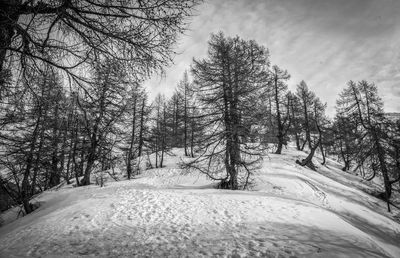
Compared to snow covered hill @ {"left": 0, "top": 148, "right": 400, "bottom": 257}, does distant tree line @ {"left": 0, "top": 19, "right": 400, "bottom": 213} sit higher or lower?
higher

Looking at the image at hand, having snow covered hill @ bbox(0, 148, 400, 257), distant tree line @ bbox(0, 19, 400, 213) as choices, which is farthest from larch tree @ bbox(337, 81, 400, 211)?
snow covered hill @ bbox(0, 148, 400, 257)

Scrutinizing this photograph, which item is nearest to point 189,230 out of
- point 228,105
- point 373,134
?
point 228,105

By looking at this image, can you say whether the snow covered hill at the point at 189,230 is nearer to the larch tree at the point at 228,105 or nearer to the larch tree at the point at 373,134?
the larch tree at the point at 228,105

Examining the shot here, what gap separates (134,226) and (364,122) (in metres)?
21.1

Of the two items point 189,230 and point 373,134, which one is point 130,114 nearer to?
point 189,230

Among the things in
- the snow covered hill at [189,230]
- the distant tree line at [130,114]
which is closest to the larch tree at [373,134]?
the distant tree line at [130,114]

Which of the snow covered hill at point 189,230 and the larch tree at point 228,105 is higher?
the larch tree at point 228,105

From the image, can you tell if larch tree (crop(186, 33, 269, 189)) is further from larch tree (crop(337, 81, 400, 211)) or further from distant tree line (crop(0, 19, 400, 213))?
larch tree (crop(337, 81, 400, 211))

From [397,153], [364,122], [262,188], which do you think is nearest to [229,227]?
[262,188]

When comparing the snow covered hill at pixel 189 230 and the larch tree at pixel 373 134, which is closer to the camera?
the snow covered hill at pixel 189 230

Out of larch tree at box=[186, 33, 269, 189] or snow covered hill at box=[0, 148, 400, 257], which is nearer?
snow covered hill at box=[0, 148, 400, 257]

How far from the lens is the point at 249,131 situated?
940cm

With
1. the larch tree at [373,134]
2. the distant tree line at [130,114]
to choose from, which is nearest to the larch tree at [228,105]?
the distant tree line at [130,114]

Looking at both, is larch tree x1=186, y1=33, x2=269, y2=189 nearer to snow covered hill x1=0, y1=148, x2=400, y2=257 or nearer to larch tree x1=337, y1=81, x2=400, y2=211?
snow covered hill x1=0, y1=148, x2=400, y2=257
